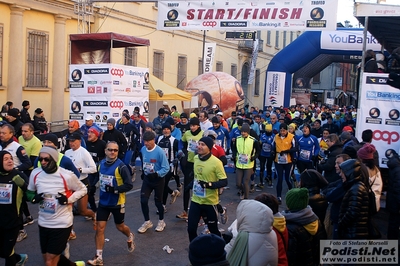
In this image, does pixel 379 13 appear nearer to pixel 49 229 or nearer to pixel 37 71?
pixel 49 229

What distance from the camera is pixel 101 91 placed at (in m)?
15.2

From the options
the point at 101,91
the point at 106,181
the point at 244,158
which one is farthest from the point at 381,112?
the point at 101,91

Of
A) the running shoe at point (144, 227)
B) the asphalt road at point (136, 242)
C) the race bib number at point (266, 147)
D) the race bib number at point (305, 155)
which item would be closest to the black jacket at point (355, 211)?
the asphalt road at point (136, 242)

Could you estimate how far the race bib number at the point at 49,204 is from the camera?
18.6 ft

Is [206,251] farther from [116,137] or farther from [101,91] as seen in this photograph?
[101,91]

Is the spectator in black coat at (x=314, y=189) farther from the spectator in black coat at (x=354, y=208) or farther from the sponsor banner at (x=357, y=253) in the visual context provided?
the sponsor banner at (x=357, y=253)

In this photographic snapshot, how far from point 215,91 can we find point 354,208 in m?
20.5

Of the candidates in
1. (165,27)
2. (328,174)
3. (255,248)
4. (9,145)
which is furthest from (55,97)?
(255,248)

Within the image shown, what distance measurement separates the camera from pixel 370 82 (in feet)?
33.7

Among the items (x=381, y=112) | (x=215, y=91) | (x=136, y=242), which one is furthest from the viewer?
(x=215, y=91)

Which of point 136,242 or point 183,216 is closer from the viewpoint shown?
point 136,242

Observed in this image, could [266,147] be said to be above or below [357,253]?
above

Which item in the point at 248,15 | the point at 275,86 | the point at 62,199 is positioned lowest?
the point at 62,199

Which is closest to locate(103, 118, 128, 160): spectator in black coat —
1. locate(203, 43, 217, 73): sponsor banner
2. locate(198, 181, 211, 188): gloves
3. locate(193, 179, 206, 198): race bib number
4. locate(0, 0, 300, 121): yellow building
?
locate(193, 179, 206, 198): race bib number
